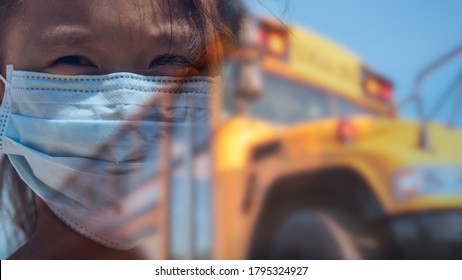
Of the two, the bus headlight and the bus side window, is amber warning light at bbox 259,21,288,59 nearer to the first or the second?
the bus side window

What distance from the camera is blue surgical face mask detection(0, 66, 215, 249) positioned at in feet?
6.78

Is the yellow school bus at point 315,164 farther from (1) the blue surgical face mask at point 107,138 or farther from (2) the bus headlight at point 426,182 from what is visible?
(1) the blue surgical face mask at point 107,138

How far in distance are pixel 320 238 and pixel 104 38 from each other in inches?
34.4

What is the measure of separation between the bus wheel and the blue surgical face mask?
38 centimetres

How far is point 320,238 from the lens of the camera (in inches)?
80.4

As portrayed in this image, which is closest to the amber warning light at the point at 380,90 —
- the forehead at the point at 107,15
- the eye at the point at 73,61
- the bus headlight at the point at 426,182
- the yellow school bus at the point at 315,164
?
the yellow school bus at the point at 315,164

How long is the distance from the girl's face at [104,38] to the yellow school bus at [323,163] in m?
0.22

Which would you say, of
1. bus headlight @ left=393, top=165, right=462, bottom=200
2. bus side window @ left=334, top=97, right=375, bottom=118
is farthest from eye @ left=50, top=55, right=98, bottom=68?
bus headlight @ left=393, top=165, right=462, bottom=200

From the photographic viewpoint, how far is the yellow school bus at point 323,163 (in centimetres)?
194

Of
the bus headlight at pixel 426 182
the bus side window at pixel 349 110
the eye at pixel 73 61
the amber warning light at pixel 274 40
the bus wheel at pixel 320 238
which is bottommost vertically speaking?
the bus wheel at pixel 320 238

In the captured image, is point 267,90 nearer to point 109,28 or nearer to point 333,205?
point 333,205

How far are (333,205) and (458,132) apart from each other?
412mm

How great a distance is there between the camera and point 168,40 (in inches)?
83.9
